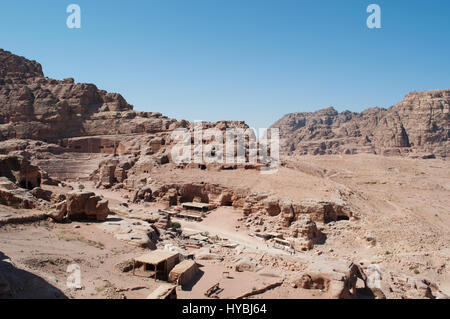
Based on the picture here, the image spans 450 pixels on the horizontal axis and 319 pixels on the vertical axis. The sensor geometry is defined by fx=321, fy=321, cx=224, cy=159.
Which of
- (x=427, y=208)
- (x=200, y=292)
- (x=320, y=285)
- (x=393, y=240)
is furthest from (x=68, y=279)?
(x=427, y=208)

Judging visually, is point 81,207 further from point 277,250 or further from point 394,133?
point 394,133

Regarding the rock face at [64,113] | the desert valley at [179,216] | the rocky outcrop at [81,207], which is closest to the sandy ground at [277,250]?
the desert valley at [179,216]

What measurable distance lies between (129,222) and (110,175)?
21.2m

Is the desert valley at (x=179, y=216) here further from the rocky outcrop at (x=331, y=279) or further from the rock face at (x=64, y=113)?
the rock face at (x=64, y=113)

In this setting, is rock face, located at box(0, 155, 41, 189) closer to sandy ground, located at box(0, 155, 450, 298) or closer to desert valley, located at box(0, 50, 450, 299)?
desert valley, located at box(0, 50, 450, 299)

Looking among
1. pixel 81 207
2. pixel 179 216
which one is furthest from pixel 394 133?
pixel 81 207

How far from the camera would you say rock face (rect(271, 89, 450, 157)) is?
78062 mm

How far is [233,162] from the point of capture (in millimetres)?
35000

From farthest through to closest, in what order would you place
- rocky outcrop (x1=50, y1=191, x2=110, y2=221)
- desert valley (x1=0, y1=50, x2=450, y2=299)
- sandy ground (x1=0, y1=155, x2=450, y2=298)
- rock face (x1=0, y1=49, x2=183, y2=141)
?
rock face (x1=0, y1=49, x2=183, y2=141) → rocky outcrop (x1=50, y1=191, x2=110, y2=221) → desert valley (x1=0, y1=50, x2=450, y2=299) → sandy ground (x1=0, y1=155, x2=450, y2=298)

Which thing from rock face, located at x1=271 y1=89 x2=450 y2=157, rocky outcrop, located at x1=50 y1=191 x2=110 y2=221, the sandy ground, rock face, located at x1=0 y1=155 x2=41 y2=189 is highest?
rock face, located at x1=271 y1=89 x2=450 y2=157

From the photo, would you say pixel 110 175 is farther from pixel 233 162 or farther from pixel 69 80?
pixel 69 80

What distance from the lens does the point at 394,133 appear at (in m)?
80.9

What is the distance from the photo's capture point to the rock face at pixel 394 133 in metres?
78.1

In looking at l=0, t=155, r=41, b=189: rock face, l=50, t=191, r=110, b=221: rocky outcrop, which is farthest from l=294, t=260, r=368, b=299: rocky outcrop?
l=0, t=155, r=41, b=189: rock face
